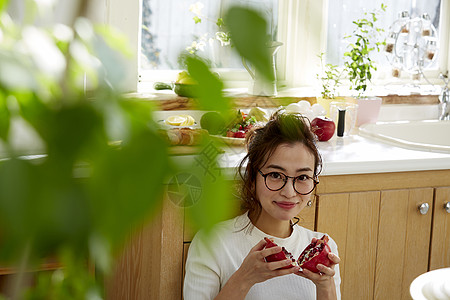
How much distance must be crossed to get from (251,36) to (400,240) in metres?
2.34

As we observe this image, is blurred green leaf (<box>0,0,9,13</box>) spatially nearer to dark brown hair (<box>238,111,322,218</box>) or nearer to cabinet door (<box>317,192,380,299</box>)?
dark brown hair (<box>238,111,322,218</box>)

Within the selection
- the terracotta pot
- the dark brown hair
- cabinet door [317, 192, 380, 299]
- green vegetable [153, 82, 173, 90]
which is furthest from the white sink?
the dark brown hair

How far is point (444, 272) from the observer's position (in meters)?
1.63

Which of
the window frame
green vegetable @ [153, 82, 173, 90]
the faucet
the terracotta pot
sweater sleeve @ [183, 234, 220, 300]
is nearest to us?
the window frame

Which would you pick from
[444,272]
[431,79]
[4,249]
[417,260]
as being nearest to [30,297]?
[4,249]

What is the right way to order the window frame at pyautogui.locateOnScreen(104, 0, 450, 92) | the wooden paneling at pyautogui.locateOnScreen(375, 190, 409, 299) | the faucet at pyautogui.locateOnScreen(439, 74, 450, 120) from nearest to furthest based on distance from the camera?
the window frame at pyautogui.locateOnScreen(104, 0, 450, 92)
the wooden paneling at pyautogui.locateOnScreen(375, 190, 409, 299)
the faucet at pyautogui.locateOnScreen(439, 74, 450, 120)

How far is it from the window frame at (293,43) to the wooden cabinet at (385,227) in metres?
0.43

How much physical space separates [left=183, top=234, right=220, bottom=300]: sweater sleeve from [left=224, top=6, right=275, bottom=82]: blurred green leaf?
1.76 m

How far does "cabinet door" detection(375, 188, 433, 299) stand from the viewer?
8.00 ft

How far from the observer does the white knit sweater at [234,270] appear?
199 centimetres

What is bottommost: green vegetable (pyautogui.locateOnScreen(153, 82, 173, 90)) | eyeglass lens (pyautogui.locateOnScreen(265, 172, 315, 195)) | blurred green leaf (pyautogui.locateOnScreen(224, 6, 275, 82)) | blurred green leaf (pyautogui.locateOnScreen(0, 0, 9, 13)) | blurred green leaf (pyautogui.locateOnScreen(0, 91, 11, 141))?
eyeglass lens (pyautogui.locateOnScreen(265, 172, 315, 195))

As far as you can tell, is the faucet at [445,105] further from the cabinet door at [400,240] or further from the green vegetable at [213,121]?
the green vegetable at [213,121]

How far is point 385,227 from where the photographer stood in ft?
8.00

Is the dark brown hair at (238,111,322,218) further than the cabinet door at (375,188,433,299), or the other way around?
the cabinet door at (375,188,433,299)
